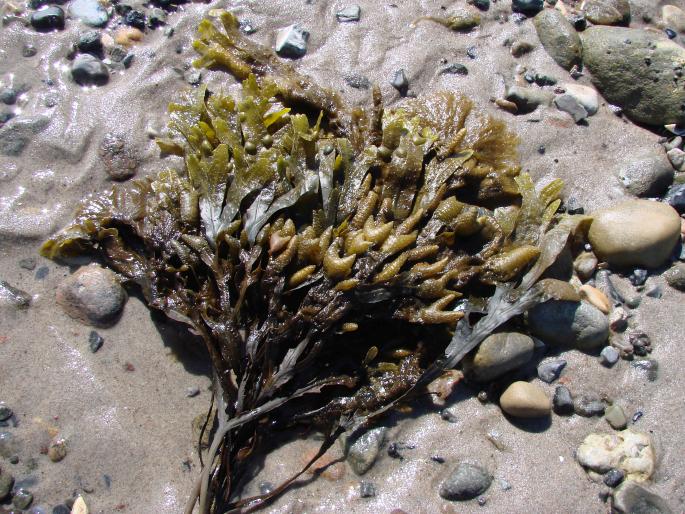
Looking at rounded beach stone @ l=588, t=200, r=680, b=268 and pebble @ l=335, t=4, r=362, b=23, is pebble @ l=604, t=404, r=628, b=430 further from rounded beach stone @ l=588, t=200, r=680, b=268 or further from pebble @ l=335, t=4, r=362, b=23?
pebble @ l=335, t=4, r=362, b=23

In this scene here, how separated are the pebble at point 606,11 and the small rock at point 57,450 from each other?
373cm

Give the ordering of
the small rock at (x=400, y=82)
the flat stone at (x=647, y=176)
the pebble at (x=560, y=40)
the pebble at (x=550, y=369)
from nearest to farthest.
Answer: the pebble at (x=550, y=369) < the flat stone at (x=647, y=176) < the small rock at (x=400, y=82) < the pebble at (x=560, y=40)

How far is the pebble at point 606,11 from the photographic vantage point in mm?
3496

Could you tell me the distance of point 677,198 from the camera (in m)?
2.97

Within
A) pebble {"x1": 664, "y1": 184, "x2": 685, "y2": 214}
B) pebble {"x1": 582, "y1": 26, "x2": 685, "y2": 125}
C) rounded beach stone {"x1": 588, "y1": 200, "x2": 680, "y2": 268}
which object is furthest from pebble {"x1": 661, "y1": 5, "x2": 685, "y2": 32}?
rounded beach stone {"x1": 588, "y1": 200, "x2": 680, "y2": 268}

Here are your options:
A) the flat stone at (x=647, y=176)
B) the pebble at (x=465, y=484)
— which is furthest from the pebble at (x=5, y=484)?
the flat stone at (x=647, y=176)

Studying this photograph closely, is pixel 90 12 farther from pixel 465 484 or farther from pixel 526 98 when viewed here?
pixel 465 484

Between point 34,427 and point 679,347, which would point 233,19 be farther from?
point 679,347

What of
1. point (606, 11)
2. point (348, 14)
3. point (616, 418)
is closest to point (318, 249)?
point (616, 418)

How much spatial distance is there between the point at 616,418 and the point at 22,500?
252cm

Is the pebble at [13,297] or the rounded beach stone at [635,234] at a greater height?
the rounded beach stone at [635,234]

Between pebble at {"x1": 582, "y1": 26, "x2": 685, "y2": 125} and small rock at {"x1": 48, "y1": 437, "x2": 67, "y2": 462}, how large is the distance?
3.38m

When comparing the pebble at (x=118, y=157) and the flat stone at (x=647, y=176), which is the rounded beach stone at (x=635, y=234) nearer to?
the flat stone at (x=647, y=176)

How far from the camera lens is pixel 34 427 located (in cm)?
237
